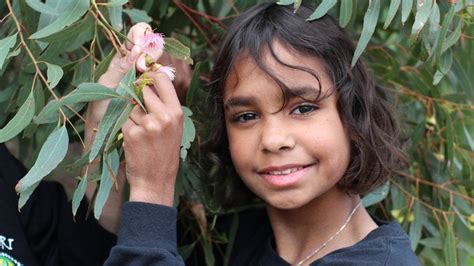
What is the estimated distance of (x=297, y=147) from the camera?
153cm

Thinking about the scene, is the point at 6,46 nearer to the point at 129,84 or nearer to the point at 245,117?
the point at 129,84

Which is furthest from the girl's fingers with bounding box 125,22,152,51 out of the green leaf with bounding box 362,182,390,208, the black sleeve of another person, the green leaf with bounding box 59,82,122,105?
the green leaf with bounding box 362,182,390,208

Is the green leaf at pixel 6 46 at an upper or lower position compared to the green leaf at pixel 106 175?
upper

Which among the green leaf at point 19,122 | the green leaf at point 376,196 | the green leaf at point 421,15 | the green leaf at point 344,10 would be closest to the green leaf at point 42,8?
the green leaf at point 19,122

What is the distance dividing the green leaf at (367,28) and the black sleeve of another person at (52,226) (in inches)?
25.8

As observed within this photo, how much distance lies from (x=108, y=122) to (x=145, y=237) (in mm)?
182

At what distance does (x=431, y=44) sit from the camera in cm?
156

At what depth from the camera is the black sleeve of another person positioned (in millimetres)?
1759

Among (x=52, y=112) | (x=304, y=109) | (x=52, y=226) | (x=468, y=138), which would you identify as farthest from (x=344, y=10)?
(x=52, y=226)

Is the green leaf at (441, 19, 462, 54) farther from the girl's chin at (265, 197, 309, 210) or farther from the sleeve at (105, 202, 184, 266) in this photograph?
the sleeve at (105, 202, 184, 266)

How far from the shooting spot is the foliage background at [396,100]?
164 centimetres

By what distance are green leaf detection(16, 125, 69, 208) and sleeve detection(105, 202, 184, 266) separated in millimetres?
130

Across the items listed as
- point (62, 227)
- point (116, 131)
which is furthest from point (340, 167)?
point (62, 227)

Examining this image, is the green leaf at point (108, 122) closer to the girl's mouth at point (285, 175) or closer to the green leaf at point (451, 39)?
the girl's mouth at point (285, 175)
